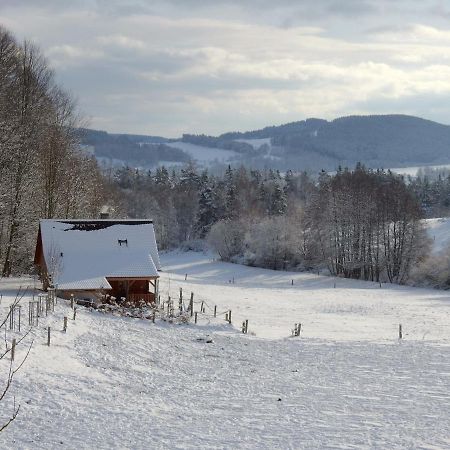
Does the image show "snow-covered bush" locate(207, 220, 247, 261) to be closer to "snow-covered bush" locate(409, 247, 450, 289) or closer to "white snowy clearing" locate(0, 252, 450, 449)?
"snow-covered bush" locate(409, 247, 450, 289)

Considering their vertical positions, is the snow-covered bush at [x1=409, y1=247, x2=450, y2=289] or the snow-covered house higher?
the snow-covered house

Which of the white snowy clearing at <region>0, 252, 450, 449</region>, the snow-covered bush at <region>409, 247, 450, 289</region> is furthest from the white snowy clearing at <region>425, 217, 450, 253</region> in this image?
the white snowy clearing at <region>0, 252, 450, 449</region>

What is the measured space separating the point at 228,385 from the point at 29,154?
23.6m

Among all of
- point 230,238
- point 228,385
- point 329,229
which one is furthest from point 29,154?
point 230,238

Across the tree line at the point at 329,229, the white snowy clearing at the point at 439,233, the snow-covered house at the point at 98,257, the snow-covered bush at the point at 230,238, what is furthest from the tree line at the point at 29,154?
the white snowy clearing at the point at 439,233

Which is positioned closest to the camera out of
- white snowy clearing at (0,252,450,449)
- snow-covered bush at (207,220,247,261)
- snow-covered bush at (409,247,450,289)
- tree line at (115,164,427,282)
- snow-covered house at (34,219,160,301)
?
white snowy clearing at (0,252,450,449)

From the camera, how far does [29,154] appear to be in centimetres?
3738

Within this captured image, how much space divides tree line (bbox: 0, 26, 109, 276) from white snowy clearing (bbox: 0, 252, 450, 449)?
420 cm

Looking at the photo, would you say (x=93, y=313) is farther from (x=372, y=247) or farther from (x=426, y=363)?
(x=372, y=247)

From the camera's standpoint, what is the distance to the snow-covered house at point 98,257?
32.3m

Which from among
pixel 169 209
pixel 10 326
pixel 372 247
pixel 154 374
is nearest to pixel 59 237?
pixel 10 326

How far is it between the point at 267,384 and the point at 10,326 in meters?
8.97

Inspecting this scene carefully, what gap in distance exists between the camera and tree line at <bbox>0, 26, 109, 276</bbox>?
34844 mm

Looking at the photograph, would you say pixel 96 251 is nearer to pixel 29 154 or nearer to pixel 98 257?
pixel 98 257
